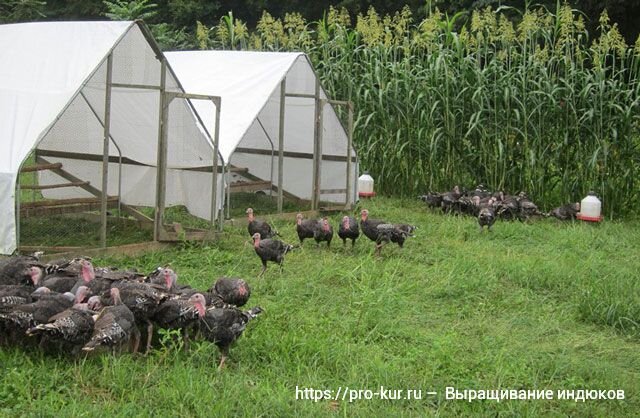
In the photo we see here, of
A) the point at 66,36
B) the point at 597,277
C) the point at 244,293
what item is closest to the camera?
the point at 244,293

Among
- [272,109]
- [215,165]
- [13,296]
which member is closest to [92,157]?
[215,165]

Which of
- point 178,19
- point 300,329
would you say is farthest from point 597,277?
point 178,19

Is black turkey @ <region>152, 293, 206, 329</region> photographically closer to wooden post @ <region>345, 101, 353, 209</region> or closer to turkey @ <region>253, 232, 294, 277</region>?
turkey @ <region>253, 232, 294, 277</region>

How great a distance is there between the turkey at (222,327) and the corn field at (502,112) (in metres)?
6.91

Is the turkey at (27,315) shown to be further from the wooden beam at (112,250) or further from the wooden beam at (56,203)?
the wooden beam at (56,203)

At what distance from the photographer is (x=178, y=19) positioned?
90.6 ft

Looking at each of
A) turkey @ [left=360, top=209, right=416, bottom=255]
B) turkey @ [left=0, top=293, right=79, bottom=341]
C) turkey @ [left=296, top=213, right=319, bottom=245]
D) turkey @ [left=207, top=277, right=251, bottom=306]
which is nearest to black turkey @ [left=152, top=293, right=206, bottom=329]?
turkey @ [left=0, top=293, right=79, bottom=341]

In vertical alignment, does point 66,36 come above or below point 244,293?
above

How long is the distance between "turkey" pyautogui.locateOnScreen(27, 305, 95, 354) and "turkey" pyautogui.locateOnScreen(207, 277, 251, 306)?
122 cm

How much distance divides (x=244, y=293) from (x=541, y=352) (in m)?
2.01

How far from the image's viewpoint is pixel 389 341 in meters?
5.59

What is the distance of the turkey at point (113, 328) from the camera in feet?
15.2

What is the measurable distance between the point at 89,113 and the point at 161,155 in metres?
1.32

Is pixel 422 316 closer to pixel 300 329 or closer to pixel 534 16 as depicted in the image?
pixel 300 329
